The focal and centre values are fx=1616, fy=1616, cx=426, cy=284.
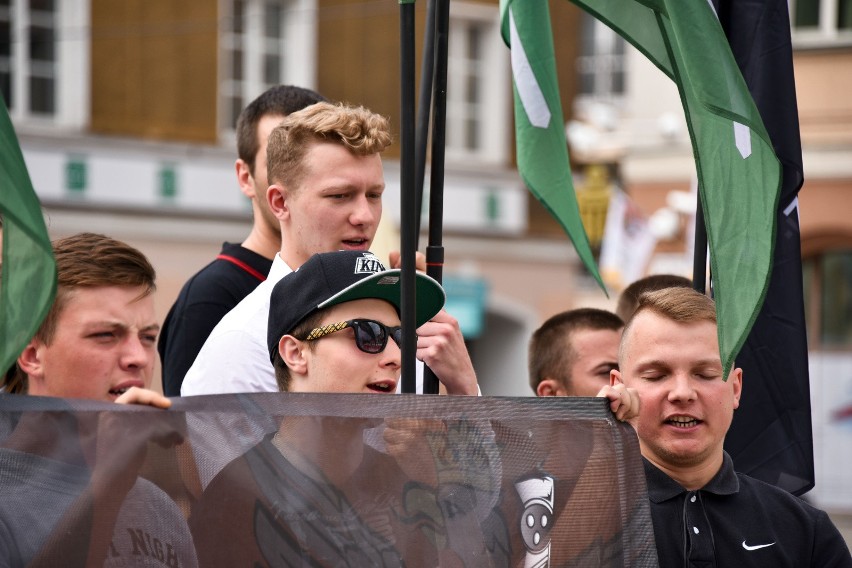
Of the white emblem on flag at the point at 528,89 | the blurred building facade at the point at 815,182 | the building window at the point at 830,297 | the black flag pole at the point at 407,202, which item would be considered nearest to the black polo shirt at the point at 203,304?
the white emblem on flag at the point at 528,89

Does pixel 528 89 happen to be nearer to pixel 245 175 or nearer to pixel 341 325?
pixel 341 325

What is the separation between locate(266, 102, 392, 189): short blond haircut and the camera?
12.6 feet

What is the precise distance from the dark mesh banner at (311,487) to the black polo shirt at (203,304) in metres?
1.17

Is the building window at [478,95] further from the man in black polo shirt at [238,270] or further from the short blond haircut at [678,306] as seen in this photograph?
the short blond haircut at [678,306]

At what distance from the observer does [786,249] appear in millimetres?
3982

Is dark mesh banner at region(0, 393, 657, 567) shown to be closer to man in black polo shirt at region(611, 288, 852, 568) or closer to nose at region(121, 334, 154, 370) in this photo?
nose at region(121, 334, 154, 370)

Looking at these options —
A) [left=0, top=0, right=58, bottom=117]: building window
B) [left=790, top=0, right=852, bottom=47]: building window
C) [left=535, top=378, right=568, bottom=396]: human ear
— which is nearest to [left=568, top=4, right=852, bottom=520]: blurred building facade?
[left=790, top=0, right=852, bottom=47]: building window

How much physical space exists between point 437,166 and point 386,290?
339 mm

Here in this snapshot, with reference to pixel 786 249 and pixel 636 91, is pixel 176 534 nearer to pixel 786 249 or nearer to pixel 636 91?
pixel 786 249

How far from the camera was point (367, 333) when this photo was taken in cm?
321

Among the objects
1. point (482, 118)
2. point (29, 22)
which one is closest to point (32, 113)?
point (29, 22)

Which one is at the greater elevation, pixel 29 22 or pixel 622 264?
pixel 29 22

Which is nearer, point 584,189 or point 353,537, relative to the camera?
point 353,537

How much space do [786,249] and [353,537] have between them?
5.37 feet
